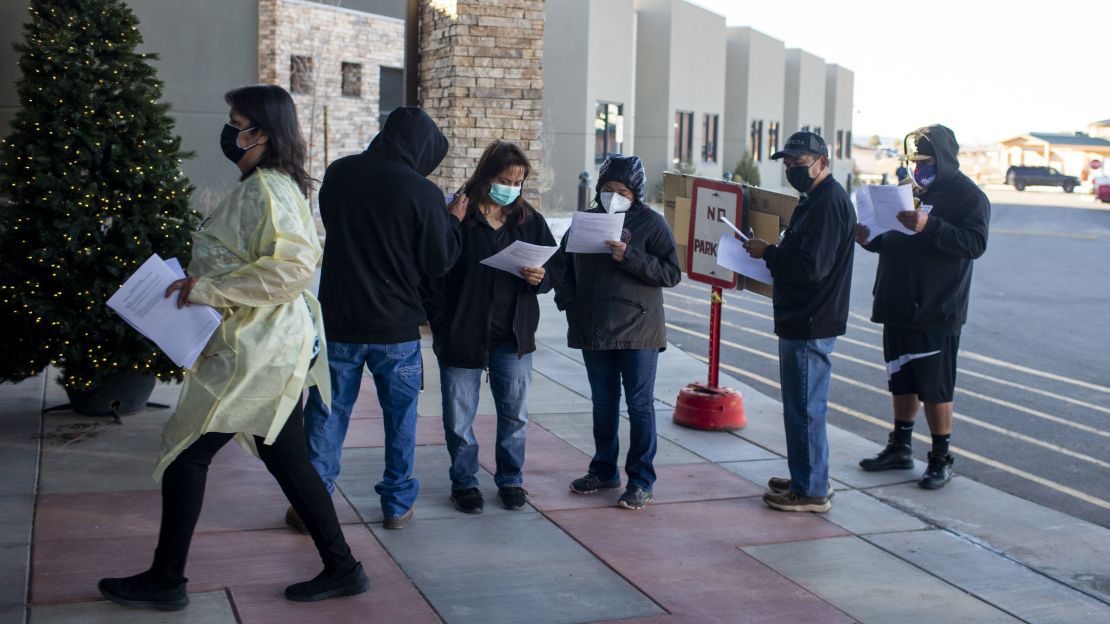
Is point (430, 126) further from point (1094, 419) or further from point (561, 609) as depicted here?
point (1094, 419)

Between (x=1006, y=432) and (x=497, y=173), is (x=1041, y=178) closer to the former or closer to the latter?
(x=1006, y=432)

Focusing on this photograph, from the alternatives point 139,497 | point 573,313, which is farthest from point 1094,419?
point 139,497

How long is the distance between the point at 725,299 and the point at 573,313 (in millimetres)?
11160

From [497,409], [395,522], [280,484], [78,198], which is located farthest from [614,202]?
[78,198]

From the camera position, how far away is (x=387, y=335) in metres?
5.32

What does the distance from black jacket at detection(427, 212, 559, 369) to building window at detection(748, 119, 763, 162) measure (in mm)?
44685

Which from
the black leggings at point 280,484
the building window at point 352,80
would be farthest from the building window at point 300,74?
the black leggings at point 280,484

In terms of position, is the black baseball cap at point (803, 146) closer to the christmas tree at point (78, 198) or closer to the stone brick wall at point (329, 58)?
the christmas tree at point (78, 198)

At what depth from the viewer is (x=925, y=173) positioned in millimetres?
7016

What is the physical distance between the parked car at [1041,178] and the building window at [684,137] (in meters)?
45.7

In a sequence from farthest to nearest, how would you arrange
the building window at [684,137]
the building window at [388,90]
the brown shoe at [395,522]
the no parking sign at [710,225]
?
the building window at [684,137] → the building window at [388,90] → the no parking sign at [710,225] → the brown shoe at [395,522]

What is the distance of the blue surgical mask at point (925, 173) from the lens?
697 centimetres

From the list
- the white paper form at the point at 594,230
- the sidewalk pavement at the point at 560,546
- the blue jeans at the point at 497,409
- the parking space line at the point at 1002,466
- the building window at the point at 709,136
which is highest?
the building window at the point at 709,136

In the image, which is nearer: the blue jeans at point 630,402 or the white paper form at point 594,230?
the white paper form at point 594,230
